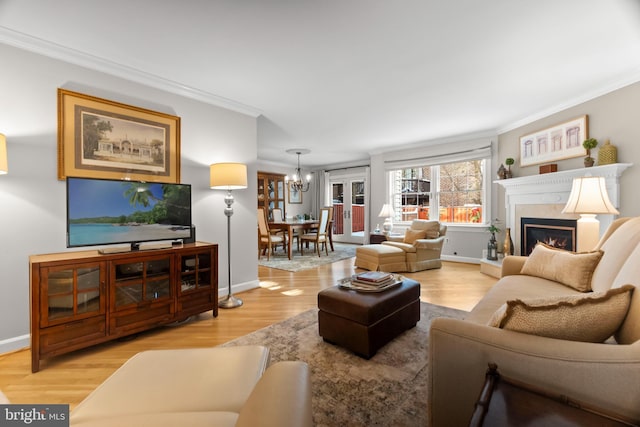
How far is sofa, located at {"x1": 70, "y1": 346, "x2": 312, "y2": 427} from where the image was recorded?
2.40ft

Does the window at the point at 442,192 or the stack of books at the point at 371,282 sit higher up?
the window at the point at 442,192

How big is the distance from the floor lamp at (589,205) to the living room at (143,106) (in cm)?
83

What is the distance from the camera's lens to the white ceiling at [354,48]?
72.5 inches

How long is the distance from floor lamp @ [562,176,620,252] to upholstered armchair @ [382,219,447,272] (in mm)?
1999

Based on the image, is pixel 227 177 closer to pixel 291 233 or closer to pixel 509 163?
pixel 291 233

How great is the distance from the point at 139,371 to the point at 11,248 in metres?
1.95

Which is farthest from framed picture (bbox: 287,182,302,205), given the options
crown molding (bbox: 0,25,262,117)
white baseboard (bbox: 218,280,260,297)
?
crown molding (bbox: 0,25,262,117)

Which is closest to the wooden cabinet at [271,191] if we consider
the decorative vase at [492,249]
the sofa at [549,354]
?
the decorative vase at [492,249]

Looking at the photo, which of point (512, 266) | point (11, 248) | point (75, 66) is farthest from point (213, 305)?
point (512, 266)

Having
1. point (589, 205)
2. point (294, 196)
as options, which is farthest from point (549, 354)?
point (294, 196)

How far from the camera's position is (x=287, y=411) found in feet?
2.27

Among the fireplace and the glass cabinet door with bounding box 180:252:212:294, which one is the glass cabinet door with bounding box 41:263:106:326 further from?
the fireplace

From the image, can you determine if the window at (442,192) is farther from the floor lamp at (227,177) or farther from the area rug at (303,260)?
the floor lamp at (227,177)

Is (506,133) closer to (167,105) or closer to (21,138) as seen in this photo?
(167,105)
